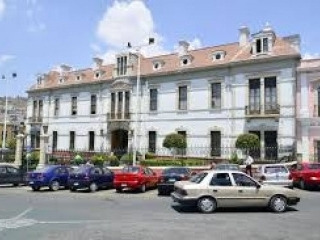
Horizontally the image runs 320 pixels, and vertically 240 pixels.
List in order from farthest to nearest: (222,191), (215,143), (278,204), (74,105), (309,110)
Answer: (74,105), (215,143), (309,110), (278,204), (222,191)

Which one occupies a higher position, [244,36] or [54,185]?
[244,36]

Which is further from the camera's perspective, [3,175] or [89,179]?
[3,175]

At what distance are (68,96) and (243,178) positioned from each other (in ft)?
133

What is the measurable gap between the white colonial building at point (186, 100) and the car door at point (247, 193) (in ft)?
68.8

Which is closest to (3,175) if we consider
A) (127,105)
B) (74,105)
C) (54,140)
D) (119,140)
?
(127,105)

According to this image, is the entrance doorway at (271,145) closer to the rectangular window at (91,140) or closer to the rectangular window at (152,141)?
the rectangular window at (152,141)

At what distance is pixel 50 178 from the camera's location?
26312 millimetres

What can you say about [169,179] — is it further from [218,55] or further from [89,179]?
[218,55]

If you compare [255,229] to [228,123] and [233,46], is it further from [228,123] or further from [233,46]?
[233,46]

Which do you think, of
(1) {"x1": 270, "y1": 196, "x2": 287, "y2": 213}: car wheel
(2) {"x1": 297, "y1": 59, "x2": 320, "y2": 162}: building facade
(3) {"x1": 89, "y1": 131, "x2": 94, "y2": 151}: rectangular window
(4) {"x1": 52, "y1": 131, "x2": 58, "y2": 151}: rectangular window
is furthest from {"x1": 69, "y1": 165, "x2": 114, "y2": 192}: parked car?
(4) {"x1": 52, "y1": 131, "x2": 58, "y2": 151}: rectangular window

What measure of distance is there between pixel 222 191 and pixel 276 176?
8.76m

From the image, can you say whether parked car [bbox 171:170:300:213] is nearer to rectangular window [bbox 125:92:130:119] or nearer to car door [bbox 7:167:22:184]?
car door [bbox 7:167:22:184]

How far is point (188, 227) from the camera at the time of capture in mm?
12828

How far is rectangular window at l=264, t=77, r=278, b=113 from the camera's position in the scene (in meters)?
37.4
